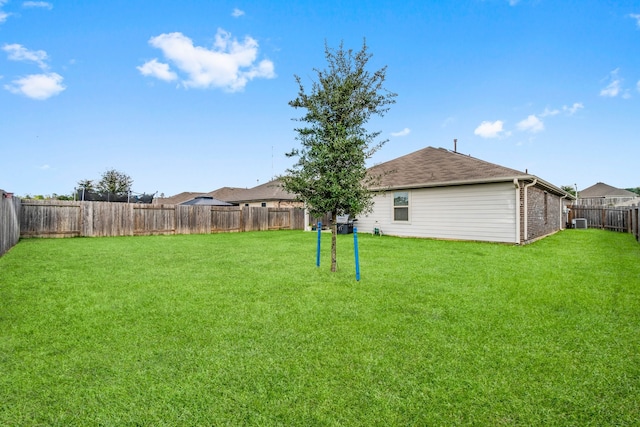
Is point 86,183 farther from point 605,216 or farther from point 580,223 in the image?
point 605,216

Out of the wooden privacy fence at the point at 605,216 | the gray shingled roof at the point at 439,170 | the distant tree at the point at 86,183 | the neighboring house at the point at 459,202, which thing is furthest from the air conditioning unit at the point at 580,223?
the distant tree at the point at 86,183

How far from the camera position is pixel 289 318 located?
12.1ft

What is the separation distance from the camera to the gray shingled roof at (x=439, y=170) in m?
11.4

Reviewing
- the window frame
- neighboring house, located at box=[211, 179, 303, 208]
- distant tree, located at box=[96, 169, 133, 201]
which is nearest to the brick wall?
the window frame

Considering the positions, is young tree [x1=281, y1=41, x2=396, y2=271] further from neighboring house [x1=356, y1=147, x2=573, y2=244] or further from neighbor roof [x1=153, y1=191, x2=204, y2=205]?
neighbor roof [x1=153, y1=191, x2=204, y2=205]

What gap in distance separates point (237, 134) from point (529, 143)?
55.0ft

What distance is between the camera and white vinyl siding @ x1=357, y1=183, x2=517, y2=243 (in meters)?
11.1

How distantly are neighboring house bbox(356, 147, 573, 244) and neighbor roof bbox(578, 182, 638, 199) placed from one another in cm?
3826

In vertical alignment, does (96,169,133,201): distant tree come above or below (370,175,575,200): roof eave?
above

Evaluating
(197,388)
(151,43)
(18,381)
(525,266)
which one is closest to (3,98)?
(151,43)

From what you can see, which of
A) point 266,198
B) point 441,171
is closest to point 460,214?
point 441,171

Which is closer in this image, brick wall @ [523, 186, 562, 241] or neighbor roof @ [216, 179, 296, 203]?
brick wall @ [523, 186, 562, 241]

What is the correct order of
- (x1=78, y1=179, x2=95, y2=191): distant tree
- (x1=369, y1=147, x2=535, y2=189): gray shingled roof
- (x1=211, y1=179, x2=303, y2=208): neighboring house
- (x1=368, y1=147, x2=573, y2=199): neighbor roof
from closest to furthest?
(x1=368, y1=147, x2=573, y2=199): neighbor roof < (x1=369, y1=147, x2=535, y2=189): gray shingled roof < (x1=211, y1=179, x2=303, y2=208): neighboring house < (x1=78, y1=179, x2=95, y2=191): distant tree

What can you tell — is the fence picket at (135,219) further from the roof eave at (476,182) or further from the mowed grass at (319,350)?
the roof eave at (476,182)
